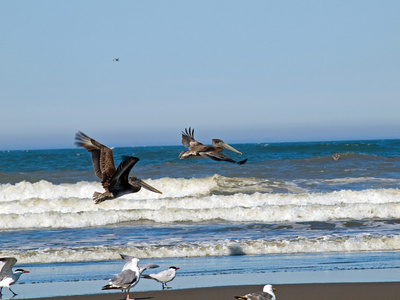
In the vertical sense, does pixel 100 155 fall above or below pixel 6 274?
above

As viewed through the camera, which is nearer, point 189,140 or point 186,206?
point 189,140

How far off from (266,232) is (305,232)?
0.86 m

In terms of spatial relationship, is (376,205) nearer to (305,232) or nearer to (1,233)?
(305,232)

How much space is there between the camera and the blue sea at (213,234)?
9.05 m

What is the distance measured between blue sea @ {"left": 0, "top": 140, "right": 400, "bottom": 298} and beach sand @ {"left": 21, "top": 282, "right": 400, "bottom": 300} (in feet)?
1.27

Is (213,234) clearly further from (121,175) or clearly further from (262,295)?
(262,295)

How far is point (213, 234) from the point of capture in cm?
1298

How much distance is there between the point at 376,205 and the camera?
15.9 meters

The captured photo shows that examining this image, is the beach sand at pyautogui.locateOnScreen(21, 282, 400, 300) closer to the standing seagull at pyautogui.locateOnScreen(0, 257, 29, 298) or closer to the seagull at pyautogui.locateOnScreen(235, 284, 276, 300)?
the seagull at pyautogui.locateOnScreen(235, 284, 276, 300)

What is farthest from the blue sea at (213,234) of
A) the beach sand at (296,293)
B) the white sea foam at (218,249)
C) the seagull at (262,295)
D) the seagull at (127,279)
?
the seagull at (262,295)

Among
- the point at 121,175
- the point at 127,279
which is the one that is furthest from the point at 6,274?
the point at 121,175

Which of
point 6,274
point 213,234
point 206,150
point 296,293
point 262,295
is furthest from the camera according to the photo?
point 213,234

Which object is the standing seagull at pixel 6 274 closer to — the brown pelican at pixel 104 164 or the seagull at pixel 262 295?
the brown pelican at pixel 104 164

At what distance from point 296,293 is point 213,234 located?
5.50 m
